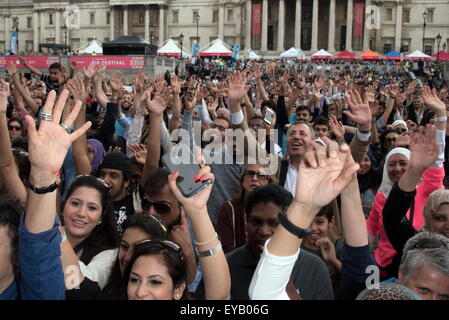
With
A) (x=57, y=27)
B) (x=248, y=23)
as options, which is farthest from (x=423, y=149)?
(x=57, y=27)

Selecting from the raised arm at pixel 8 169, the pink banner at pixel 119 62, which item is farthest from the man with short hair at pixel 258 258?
the pink banner at pixel 119 62

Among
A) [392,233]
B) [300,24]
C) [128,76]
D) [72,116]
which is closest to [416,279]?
[392,233]

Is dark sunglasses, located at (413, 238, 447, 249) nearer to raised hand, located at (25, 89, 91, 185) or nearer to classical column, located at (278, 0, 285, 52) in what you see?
raised hand, located at (25, 89, 91, 185)

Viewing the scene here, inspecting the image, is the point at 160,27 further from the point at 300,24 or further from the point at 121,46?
the point at 121,46

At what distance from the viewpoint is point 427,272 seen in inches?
123

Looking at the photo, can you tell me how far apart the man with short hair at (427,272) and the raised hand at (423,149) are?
2.31 feet

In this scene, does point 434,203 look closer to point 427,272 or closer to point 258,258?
point 427,272

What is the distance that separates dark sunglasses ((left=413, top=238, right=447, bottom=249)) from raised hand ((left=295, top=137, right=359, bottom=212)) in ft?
3.81

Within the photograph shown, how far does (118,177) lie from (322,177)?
317 cm

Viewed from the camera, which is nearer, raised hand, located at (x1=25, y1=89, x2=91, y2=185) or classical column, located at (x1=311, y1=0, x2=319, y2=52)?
raised hand, located at (x1=25, y1=89, x2=91, y2=185)

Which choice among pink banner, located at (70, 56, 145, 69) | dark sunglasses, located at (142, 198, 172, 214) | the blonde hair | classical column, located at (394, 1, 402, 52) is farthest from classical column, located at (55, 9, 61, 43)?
the blonde hair

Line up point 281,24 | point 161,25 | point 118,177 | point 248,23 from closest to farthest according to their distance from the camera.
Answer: point 118,177 < point 281,24 < point 248,23 < point 161,25

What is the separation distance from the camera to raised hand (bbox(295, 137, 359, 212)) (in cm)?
252

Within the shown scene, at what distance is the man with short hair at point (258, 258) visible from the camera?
3236 millimetres
